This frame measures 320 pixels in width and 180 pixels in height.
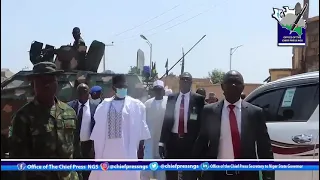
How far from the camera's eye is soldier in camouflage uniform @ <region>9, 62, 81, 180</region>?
3.30 metres

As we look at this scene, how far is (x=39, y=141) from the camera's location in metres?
3.33

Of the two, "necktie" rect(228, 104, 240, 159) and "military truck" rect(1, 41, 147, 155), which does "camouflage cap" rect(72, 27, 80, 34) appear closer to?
"military truck" rect(1, 41, 147, 155)

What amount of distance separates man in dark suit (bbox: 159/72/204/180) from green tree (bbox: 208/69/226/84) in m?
0.26

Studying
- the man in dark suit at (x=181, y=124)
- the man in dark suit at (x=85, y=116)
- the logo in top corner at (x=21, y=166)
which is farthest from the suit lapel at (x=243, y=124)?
the logo in top corner at (x=21, y=166)

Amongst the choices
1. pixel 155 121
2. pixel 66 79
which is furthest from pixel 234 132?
pixel 66 79

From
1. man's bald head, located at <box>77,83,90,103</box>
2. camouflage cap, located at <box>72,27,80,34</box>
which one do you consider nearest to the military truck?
man's bald head, located at <box>77,83,90,103</box>

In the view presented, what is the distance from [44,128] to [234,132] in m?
1.32

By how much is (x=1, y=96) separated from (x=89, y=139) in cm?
97

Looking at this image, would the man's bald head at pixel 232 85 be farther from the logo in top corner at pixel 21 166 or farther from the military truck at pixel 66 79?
the logo in top corner at pixel 21 166

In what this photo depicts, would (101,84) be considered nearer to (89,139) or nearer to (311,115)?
(89,139)

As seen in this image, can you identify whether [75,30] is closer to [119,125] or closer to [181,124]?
[119,125]

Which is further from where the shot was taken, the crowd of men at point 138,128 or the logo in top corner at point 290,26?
the logo in top corner at point 290,26

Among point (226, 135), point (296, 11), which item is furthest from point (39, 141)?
point (296, 11)

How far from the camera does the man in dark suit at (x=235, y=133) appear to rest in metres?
3.53
